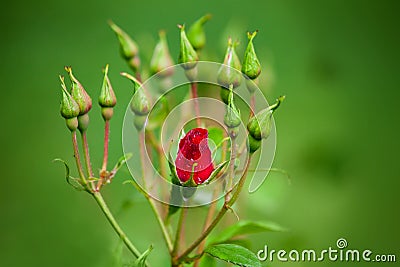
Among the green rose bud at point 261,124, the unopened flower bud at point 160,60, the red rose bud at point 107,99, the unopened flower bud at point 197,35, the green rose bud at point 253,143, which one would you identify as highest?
the unopened flower bud at point 197,35

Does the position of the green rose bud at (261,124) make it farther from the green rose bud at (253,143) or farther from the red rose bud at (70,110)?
the red rose bud at (70,110)

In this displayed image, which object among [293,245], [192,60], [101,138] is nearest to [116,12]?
[101,138]

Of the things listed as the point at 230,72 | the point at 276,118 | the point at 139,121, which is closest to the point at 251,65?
the point at 230,72

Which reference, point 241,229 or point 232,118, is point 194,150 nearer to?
point 232,118

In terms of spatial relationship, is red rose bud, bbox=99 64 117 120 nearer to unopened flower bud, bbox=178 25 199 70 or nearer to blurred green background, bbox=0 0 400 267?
unopened flower bud, bbox=178 25 199 70

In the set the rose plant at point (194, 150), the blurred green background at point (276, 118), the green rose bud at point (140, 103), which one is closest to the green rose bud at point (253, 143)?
the rose plant at point (194, 150)

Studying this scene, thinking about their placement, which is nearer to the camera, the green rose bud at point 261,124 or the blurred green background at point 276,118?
the green rose bud at point 261,124
